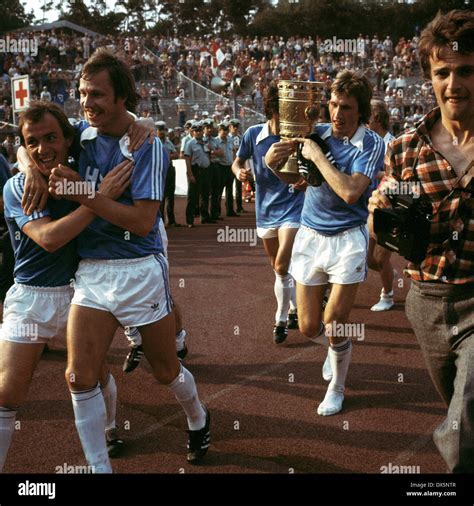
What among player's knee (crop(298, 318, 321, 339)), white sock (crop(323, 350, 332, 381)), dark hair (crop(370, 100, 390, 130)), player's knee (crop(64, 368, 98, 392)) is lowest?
white sock (crop(323, 350, 332, 381))

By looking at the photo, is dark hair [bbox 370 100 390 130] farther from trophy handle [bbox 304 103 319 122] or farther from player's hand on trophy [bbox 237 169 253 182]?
trophy handle [bbox 304 103 319 122]

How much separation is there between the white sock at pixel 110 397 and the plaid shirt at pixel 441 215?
2.02 m

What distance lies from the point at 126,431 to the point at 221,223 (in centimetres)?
1096

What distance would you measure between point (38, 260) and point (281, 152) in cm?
178

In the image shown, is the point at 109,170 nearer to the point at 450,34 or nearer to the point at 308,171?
the point at 308,171

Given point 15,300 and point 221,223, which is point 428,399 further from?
point 221,223

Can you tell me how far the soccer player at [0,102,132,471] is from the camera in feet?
10.9

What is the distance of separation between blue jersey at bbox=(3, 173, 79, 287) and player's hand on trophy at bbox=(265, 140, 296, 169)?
59.6 inches

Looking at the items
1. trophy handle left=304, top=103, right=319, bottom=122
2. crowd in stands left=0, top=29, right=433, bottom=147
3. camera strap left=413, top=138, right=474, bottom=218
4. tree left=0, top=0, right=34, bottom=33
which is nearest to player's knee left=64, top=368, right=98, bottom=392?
camera strap left=413, top=138, right=474, bottom=218

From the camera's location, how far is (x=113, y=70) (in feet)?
11.3

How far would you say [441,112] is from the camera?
2957 mm

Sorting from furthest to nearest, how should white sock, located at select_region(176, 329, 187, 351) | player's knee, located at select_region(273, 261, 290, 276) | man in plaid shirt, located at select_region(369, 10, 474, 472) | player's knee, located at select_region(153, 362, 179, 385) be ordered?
player's knee, located at select_region(273, 261, 290, 276) < white sock, located at select_region(176, 329, 187, 351) < player's knee, located at select_region(153, 362, 179, 385) < man in plaid shirt, located at select_region(369, 10, 474, 472)

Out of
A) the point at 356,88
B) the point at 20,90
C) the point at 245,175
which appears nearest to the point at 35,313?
the point at 356,88
